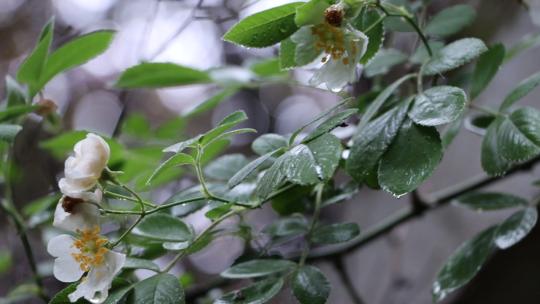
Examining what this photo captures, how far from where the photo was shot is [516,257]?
1.09 meters

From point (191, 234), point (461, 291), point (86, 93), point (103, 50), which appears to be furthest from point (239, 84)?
point (86, 93)

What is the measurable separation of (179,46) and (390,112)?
114cm

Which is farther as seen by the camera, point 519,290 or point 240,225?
point 519,290

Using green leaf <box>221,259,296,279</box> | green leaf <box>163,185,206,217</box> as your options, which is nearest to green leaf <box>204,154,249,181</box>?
green leaf <box>163,185,206,217</box>

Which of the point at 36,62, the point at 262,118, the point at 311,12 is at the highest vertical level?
the point at 311,12

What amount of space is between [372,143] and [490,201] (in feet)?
1.04

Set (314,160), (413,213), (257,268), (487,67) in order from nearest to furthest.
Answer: (314,160)
(257,268)
(487,67)
(413,213)

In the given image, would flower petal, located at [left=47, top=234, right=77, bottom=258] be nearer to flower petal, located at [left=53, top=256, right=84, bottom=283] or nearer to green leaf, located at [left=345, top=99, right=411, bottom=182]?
flower petal, located at [left=53, top=256, right=84, bottom=283]

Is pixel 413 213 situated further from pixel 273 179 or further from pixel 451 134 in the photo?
pixel 273 179

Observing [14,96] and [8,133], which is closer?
[8,133]

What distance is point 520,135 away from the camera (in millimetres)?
566

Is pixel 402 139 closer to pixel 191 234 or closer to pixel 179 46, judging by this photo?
pixel 191 234

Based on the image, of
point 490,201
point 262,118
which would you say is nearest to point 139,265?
point 490,201

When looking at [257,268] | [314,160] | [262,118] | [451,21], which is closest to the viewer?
[314,160]
